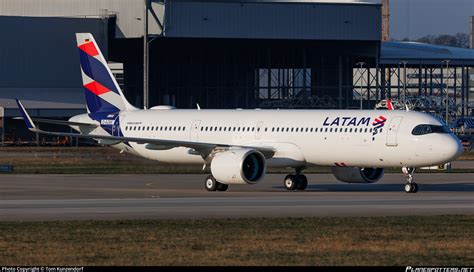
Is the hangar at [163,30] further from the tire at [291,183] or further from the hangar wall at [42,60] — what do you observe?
the tire at [291,183]

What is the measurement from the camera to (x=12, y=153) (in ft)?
251

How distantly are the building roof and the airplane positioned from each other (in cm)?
5680

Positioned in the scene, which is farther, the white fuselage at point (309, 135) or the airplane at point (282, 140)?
the airplane at point (282, 140)

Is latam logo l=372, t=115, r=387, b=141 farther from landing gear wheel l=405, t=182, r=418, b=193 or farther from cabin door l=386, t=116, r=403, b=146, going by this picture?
A: landing gear wheel l=405, t=182, r=418, b=193

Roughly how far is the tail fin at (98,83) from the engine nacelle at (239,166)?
32.8 ft

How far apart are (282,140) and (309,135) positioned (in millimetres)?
1333

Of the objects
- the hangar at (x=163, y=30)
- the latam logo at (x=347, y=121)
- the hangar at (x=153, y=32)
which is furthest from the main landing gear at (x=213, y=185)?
the hangar at (x=163, y=30)

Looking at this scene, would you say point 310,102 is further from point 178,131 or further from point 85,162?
point 178,131

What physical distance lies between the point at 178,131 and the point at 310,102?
53.5m

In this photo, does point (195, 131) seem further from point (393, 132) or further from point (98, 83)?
point (393, 132)

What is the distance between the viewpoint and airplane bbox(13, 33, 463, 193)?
41.8m

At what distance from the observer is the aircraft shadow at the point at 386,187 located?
44.8 meters

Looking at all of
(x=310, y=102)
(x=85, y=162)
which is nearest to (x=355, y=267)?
(x=85, y=162)

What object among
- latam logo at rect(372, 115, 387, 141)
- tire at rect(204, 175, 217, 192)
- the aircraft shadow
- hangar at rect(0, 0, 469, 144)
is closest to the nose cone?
latam logo at rect(372, 115, 387, 141)
